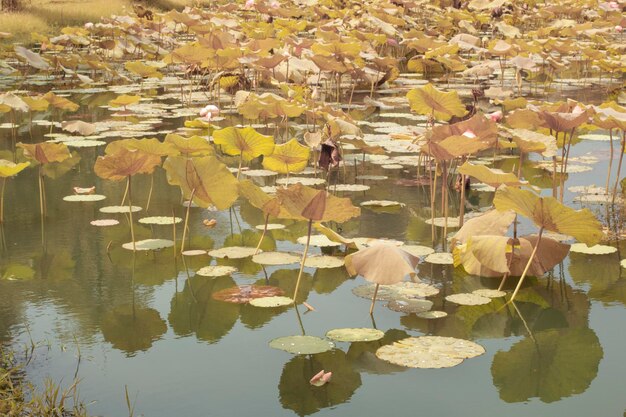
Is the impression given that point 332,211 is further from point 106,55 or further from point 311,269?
point 106,55

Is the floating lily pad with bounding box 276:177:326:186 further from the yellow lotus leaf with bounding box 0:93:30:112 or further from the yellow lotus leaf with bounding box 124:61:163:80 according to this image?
the yellow lotus leaf with bounding box 124:61:163:80

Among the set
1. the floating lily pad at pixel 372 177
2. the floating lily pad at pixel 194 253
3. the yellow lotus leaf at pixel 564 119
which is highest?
the yellow lotus leaf at pixel 564 119

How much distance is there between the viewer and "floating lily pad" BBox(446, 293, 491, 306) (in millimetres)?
2486

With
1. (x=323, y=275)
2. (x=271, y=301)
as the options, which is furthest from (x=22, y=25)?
(x=271, y=301)

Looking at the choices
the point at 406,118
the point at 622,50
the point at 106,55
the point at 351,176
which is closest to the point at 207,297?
the point at 351,176

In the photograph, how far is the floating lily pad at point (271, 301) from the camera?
2.46m

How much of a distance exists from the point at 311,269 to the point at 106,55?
6.18 metres

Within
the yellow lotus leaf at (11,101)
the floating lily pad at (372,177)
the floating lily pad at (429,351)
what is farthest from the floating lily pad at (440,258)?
the yellow lotus leaf at (11,101)

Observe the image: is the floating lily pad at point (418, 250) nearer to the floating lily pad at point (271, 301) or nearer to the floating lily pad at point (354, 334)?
the floating lily pad at point (271, 301)

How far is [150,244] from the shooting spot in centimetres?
304

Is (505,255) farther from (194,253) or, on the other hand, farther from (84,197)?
(84,197)

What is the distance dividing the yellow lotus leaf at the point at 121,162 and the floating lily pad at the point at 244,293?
1.76 feet

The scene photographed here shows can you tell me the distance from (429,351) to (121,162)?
1231 millimetres

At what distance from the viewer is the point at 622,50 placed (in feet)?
30.0
